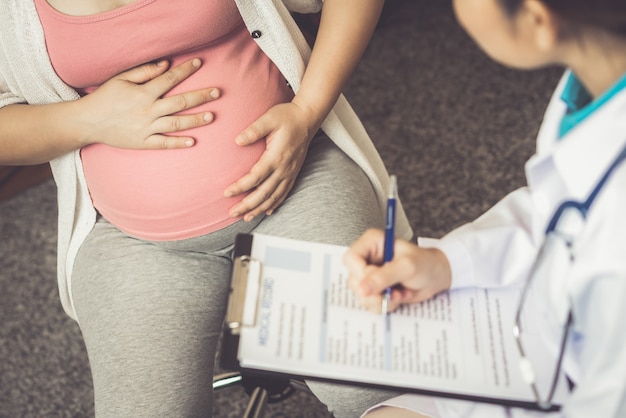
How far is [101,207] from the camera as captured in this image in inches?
40.0

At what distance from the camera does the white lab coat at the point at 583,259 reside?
59 centimetres

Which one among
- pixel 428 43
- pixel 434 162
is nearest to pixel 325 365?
pixel 434 162

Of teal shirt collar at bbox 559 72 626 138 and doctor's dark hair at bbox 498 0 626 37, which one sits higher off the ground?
doctor's dark hair at bbox 498 0 626 37

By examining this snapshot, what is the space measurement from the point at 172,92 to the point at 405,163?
0.91 m

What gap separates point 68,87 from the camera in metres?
0.99

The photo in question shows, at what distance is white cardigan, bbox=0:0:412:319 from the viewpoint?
0.94 meters

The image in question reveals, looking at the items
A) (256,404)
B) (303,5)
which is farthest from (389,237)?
(256,404)

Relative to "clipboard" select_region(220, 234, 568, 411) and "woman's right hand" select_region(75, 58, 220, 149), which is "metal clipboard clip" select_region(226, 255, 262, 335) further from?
"woman's right hand" select_region(75, 58, 220, 149)

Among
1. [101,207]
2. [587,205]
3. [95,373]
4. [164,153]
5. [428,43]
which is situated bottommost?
[428,43]

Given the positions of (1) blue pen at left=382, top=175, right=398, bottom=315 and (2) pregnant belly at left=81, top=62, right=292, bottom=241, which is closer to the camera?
(1) blue pen at left=382, top=175, right=398, bottom=315

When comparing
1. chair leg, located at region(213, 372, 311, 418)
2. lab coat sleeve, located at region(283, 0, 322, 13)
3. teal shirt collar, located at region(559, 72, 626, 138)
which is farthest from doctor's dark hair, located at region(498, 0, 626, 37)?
chair leg, located at region(213, 372, 311, 418)

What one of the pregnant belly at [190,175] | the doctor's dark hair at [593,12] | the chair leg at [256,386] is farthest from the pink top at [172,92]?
the doctor's dark hair at [593,12]

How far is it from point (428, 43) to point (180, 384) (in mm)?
1458

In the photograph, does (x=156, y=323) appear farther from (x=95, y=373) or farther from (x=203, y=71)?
(x=203, y=71)
